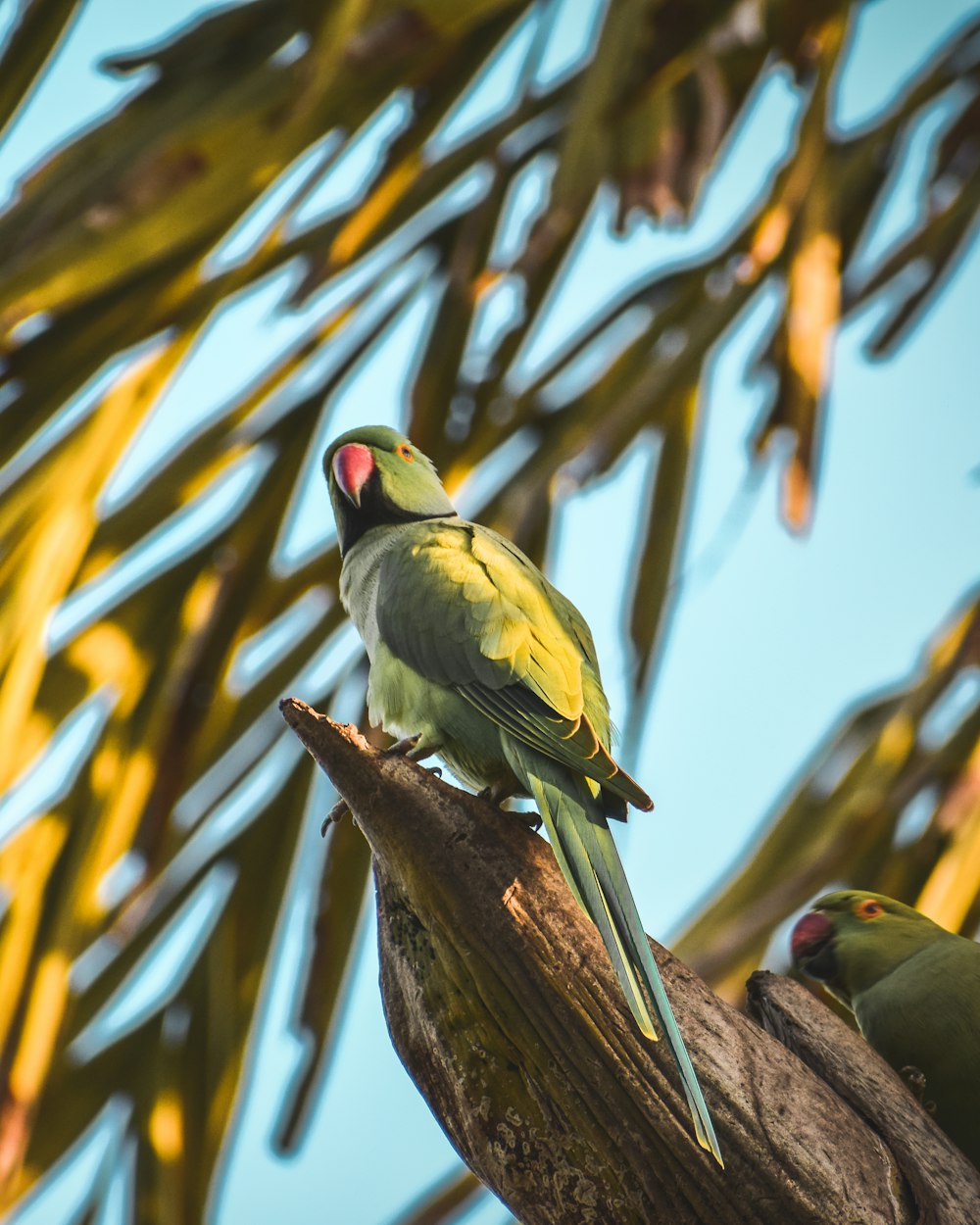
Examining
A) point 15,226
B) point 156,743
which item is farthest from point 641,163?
point 156,743

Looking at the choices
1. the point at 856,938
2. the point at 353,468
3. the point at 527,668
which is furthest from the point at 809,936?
the point at 353,468

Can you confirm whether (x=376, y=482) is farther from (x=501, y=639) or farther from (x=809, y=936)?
(x=809, y=936)

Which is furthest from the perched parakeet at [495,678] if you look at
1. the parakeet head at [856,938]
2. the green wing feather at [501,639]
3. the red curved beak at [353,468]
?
the parakeet head at [856,938]

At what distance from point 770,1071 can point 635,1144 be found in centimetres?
20

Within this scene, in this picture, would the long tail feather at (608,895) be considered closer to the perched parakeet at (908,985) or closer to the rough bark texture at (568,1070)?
the rough bark texture at (568,1070)

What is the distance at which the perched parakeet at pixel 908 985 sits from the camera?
195cm

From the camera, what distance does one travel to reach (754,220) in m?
2.85

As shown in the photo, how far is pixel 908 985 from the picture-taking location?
7.11 ft

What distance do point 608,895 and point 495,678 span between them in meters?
0.53

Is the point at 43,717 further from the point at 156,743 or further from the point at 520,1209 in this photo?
the point at 520,1209

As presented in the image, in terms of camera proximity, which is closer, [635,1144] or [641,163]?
[635,1144]

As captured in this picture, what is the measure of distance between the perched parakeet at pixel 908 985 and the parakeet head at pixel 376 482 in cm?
107

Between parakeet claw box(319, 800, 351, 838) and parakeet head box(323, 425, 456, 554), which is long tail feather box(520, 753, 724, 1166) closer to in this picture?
parakeet claw box(319, 800, 351, 838)

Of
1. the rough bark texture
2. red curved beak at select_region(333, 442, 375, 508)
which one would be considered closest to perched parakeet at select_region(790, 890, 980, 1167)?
the rough bark texture
